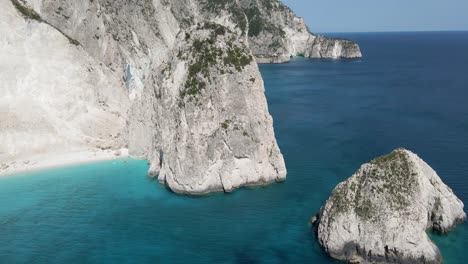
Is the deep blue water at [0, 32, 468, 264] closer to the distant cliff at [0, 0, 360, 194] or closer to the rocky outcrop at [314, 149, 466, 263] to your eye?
the rocky outcrop at [314, 149, 466, 263]

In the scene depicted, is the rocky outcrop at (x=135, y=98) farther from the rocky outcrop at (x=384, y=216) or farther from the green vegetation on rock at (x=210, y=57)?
the rocky outcrop at (x=384, y=216)

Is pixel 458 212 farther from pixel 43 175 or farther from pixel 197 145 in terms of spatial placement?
pixel 43 175

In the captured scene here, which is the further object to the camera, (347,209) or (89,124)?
(89,124)

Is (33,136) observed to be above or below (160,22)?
below

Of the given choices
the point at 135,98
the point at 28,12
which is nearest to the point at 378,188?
the point at 135,98

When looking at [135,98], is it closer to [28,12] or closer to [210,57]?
[210,57]

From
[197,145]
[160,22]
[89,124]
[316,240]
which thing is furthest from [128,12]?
[316,240]
